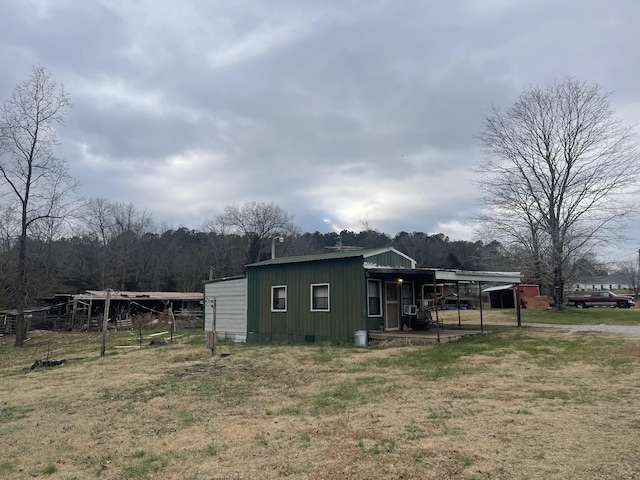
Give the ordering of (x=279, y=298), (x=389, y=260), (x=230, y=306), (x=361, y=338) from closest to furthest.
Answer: (x=361, y=338), (x=389, y=260), (x=279, y=298), (x=230, y=306)

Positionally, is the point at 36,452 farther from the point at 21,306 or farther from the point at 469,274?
the point at 21,306

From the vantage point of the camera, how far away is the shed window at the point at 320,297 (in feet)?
48.0

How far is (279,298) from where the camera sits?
16.1m

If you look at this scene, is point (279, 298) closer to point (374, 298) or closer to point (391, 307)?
point (374, 298)

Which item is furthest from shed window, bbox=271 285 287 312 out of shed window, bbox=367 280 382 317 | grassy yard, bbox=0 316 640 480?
grassy yard, bbox=0 316 640 480

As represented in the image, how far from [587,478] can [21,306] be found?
928 inches

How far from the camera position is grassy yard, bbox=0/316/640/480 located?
13.4ft

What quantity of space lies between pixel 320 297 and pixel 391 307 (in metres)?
2.58

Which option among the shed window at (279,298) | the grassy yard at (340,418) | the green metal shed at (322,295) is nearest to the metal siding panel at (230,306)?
the green metal shed at (322,295)

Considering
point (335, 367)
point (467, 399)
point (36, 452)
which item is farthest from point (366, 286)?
point (36, 452)

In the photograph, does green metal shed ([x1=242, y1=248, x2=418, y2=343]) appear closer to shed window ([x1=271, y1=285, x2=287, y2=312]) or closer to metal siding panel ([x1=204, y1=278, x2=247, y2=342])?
shed window ([x1=271, y1=285, x2=287, y2=312])

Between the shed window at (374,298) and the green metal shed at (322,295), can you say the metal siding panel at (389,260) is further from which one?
the shed window at (374,298)

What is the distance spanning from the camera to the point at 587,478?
348cm

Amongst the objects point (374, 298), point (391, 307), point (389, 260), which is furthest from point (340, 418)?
point (391, 307)
